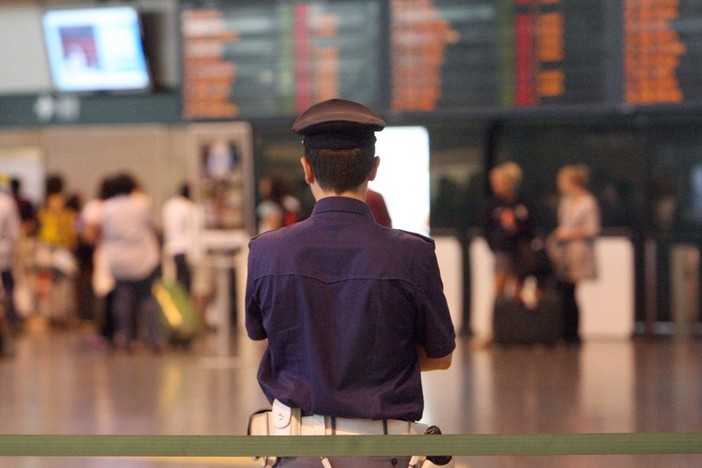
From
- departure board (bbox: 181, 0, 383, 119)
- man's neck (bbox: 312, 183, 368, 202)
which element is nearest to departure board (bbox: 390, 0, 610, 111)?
departure board (bbox: 181, 0, 383, 119)

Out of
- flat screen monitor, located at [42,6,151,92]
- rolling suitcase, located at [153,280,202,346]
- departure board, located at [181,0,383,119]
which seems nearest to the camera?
departure board, located at [181,0,383,119]

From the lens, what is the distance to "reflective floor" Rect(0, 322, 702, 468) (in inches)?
287

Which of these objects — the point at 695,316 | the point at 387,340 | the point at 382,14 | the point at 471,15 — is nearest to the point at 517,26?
the point at 471,15

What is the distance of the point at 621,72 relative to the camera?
9.45 meters

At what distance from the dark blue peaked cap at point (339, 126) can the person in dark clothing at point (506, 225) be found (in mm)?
8946

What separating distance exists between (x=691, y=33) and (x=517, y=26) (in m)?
1.30

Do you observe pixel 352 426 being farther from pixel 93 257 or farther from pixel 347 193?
pixel 93 257

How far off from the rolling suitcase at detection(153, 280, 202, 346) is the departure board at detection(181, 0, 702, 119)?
2136 mm

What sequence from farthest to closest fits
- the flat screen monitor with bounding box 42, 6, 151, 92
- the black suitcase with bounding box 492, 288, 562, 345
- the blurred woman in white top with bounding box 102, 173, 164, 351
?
the flat screen monitor with bounding box 42, 6, 151, 92 < the black suitcase with bounding box 492, 288, 562, 345 < the blurred woman in white top with bounding box 102, 173, 164, 351

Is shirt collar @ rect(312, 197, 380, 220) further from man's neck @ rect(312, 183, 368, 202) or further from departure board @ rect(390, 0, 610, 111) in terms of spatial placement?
departure board @ rect(390, 0, 610, 111)

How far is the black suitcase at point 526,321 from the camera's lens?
1189 centimetres

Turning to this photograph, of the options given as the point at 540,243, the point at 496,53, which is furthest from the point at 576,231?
the point at 496,53

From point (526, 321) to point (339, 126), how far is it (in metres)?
9.24

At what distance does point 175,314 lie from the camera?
465 inches
